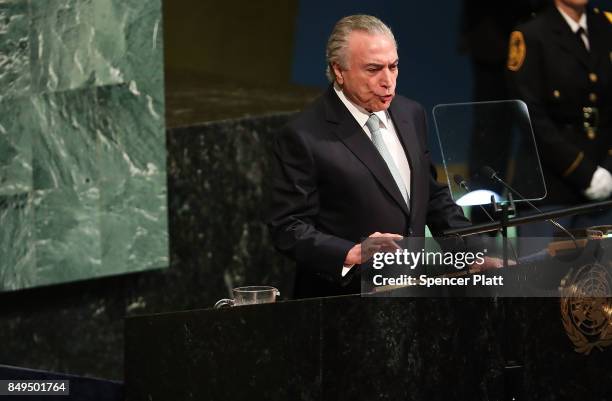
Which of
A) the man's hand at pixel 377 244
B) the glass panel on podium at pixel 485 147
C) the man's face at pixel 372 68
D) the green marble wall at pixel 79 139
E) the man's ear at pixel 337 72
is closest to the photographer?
the man's hand at pixel 377 244

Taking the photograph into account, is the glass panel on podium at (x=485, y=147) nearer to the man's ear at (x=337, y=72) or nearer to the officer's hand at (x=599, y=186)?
the man's ear at (x=337, y=72)

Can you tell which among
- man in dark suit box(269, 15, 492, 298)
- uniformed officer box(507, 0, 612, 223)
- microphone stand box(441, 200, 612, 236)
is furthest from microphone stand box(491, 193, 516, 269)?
uniformed officer box(507, 0, 612, 223)

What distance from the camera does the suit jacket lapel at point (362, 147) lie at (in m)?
4.02

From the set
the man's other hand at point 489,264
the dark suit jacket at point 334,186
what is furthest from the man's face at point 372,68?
the man's other hand at point 489,264

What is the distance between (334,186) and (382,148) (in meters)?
0.18

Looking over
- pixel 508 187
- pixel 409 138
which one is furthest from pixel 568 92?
pixel 508 187

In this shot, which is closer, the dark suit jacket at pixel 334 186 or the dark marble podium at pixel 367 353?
the dark marble podium at pixel 367 353

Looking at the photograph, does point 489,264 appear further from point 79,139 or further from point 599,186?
point 79,139

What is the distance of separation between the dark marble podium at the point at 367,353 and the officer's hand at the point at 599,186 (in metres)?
1.89

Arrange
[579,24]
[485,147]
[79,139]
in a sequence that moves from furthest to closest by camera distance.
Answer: [579,24] < [79,139] < [485,147]

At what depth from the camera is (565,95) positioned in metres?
5.57

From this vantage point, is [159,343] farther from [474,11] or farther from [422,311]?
[474,11]

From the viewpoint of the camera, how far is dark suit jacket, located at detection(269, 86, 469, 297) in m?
3.96

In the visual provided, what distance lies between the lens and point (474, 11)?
7.68 meters
